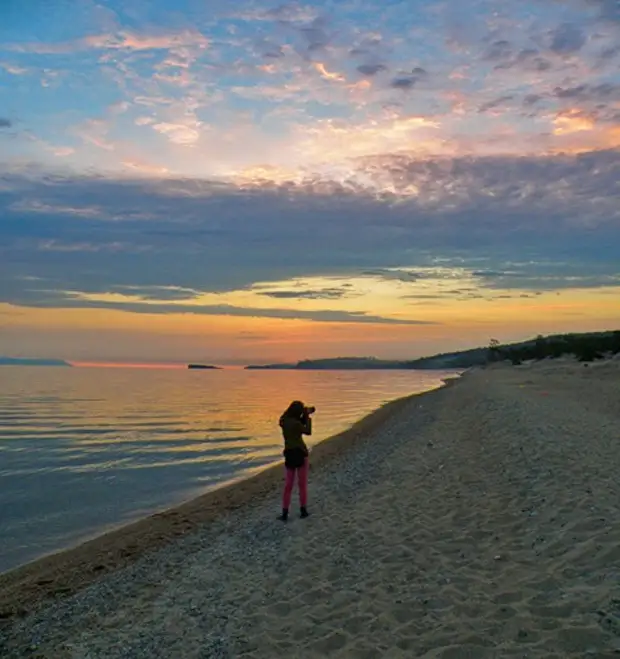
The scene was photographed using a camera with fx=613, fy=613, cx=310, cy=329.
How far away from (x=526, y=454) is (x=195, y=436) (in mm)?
20384

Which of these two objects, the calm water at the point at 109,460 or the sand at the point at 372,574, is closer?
the sand at the point at 372,574

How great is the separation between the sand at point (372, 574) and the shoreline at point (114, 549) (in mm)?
60

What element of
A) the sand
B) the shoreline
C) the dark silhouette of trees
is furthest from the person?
the dark silhouette of trees

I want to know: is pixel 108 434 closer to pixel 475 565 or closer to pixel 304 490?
pixel 304 490

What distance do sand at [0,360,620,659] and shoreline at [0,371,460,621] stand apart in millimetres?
60

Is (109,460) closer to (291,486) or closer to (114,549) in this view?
(114,549)

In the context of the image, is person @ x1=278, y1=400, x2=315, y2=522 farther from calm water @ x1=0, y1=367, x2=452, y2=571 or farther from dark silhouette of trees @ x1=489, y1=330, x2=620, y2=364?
dark silhouette of trees @ x1=489, y1=330, x2=620, y2=364

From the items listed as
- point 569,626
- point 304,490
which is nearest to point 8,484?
point 304,490

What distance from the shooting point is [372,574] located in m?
8.37

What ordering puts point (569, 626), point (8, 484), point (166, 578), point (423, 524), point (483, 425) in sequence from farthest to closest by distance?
point (483, 425) → point (8, 484) → point (423, 524) → point (166, 578) → point (569, 626)

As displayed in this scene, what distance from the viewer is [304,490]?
12547mm

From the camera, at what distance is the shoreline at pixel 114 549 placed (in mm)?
10039

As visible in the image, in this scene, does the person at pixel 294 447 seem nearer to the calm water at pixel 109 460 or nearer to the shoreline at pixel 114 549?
the shoreline at pixel 114 549

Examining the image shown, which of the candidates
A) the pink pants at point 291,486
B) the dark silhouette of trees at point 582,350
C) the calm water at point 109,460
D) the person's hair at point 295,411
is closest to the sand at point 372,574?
the pink pants at point 291,486
